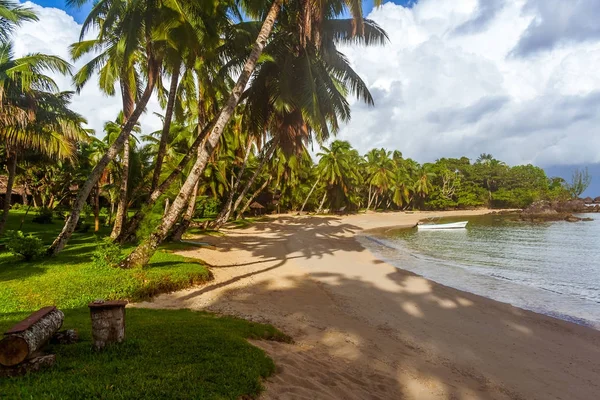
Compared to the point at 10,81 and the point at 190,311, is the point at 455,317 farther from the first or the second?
the point at 10,81

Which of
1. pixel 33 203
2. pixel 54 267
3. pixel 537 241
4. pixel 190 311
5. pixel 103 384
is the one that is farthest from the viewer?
pixel 33 203

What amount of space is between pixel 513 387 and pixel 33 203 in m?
39.8

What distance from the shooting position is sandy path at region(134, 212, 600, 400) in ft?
15.9

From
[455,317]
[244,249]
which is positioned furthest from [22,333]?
[244,249]

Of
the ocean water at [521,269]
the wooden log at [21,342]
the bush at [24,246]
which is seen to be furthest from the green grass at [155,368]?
the ocean water at [521,269]

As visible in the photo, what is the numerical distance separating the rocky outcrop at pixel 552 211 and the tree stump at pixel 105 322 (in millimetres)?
56415

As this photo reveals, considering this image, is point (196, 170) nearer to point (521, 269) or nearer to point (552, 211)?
point (521, 269)

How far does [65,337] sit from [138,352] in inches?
44.4

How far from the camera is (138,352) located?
415 cm

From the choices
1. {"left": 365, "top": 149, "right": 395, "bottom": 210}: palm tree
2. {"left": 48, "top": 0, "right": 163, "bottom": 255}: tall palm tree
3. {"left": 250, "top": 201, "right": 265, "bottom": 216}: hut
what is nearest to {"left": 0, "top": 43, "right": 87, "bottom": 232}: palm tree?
{"left": 48, "top": 0, "right": 163, "bottom": 255}: tall palm tree

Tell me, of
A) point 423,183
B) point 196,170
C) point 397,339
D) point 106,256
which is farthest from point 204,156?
point 423,183

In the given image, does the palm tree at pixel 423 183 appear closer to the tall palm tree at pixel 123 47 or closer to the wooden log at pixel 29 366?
the tall palm tree at pixel 123 47

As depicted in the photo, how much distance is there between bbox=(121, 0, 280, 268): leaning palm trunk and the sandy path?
56.8 inches

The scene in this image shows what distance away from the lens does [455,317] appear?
27.5ft
